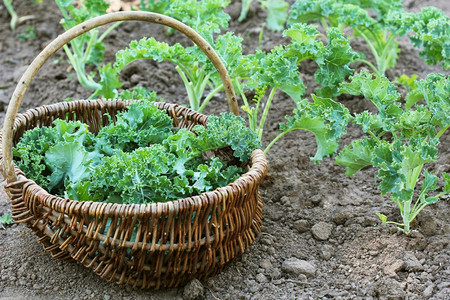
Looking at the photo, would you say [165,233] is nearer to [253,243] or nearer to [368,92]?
[253,243]

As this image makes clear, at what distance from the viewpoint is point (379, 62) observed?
4695mm

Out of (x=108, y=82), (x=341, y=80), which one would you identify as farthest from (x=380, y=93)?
(x=108, y=82)

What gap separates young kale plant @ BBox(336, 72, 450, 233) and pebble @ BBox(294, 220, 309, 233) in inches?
18.7

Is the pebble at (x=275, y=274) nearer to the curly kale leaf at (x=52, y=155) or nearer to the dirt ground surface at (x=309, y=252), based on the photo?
the dirt ground surface at (x=309, y=252)

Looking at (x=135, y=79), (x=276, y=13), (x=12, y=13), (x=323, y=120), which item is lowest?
(x=135, y=79)

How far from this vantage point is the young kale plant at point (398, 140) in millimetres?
2920

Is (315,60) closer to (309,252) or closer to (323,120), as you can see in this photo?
(323,120)

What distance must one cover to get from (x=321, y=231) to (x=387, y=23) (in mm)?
1809

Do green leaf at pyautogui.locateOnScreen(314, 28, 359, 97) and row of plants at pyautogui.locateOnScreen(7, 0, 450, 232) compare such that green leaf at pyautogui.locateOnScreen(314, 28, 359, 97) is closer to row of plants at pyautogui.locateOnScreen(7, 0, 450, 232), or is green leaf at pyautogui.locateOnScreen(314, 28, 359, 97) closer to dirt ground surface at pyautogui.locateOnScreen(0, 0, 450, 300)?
row of plants at pyautogui.locateOnScreen(7, 0, 450, 232)

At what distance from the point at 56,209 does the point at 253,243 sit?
121 centimetres

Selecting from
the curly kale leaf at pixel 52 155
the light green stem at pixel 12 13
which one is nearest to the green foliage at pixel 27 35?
the light green stem at pixel 12 13

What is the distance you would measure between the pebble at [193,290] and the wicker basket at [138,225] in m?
0.04

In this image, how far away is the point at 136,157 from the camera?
3025 millimetres

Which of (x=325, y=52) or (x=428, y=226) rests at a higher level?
(x=325, y=52)
